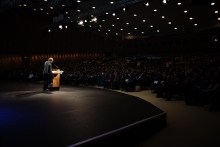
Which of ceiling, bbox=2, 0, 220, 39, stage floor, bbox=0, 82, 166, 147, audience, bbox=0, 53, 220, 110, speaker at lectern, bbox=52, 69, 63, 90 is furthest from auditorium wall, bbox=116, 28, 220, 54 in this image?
stage floor, bbox=0, 82, 166, 147

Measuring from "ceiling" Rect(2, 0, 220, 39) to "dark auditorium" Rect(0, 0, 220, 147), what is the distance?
0.25 ft

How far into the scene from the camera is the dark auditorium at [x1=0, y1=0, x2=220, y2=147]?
2.82 meters

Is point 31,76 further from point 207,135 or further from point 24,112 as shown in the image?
point 207,135

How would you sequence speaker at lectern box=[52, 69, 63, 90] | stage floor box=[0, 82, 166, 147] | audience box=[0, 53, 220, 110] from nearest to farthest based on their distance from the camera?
stage floor box=[0, 82, 166, 147] → audience box=[0, 53, 220, 110] → speaker at lectern box=[52, 69, 63, 90]

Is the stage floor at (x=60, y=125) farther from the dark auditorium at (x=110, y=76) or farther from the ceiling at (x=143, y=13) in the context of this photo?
the ceiling at (x=143, y=13)

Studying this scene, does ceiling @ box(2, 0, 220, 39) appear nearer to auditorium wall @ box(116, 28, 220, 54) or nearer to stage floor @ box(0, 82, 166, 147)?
auditorium wall @ box(116, 28, 220, 54)

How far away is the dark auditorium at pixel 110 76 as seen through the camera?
282cm

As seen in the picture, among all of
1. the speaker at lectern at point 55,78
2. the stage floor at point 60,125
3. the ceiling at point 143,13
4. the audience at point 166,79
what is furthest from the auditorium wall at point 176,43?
the stage floor at point 60,125

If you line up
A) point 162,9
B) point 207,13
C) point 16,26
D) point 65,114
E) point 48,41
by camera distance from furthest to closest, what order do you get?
point 48,41 → point 16,26 → point 207,13 → point 162,9 → point 65,114

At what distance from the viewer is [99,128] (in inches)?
111

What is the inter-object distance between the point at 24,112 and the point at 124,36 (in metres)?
22.4

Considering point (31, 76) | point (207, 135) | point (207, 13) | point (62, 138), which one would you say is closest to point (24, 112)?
point (62, 138)

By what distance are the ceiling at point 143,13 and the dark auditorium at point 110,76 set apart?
0.25ft

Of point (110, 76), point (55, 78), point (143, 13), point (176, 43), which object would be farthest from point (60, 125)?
point (176, 43)
